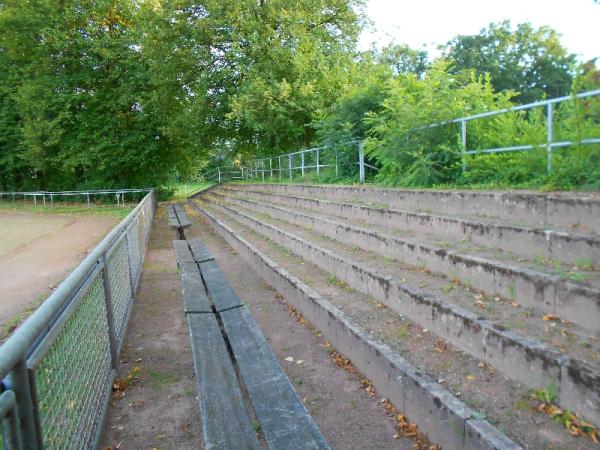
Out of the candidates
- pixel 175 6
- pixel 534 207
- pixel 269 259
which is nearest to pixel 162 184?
pixel 175 6

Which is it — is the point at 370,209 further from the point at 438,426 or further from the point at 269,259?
the point at 438,426

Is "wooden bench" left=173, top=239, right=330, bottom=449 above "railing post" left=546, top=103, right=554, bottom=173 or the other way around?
the other way around

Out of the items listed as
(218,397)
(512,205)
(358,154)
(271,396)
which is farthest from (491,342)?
(358,154)

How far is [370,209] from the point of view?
23.2 feet

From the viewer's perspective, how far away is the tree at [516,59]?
47312 millimetres

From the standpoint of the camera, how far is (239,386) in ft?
9.99

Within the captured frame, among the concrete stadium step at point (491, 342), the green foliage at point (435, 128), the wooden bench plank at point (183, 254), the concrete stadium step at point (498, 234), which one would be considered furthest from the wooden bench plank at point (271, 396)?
the green foliage at point (435, 128)

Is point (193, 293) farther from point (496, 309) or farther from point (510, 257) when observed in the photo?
point (510, 257)

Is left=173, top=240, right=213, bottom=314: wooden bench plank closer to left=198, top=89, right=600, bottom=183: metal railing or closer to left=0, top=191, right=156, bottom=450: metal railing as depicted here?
left=0, top=191, right=156, bottom=450: metal railing

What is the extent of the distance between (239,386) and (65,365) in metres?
1.11

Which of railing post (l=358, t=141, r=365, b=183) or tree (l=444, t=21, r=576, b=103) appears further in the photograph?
tree (l=444, t=21, r=576, b=103)

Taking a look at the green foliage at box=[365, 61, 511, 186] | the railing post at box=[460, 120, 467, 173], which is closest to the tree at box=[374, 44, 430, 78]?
the green foliage at box=[365, 61, 511, 186]

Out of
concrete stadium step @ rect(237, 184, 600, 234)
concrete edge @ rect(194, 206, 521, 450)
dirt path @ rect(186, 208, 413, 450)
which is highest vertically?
concrete stadium step @ rect(237, 184, 600, 234)

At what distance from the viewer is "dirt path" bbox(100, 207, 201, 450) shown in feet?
9.84
